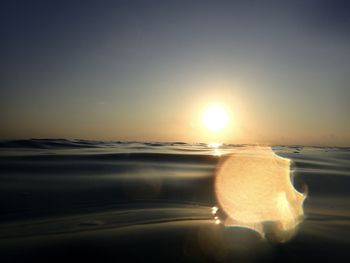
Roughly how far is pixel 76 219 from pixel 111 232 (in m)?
0.88

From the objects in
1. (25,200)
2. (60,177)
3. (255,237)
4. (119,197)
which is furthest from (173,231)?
(60,177)

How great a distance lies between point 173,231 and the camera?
3.17 metres

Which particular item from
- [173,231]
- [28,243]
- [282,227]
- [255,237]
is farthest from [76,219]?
[282,227]

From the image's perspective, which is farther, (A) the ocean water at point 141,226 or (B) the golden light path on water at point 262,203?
(B) the golden light path on water at point 262,203

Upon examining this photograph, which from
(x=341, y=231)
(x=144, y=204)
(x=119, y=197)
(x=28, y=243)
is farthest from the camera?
(x=119, y=197)

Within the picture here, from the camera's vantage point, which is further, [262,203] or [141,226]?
[262,203]

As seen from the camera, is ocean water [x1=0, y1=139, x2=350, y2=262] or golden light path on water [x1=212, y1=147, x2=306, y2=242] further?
golden light path on water [x1=212, y1=147, x2=306, y2=242]

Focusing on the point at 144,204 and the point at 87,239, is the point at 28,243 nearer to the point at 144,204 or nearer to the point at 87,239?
the point at 87,239

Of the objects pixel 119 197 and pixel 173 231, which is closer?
pixel 173 231

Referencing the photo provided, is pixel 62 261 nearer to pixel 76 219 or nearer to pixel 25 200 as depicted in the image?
pixel 76 219

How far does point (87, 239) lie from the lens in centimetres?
292

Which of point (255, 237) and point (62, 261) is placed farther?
point (255, 237)

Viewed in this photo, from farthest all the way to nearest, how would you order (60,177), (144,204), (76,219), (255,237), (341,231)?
(60,177) → (144,204) → (76,219) → (341,231) → (255,237)

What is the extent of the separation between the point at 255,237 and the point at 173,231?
872mm
